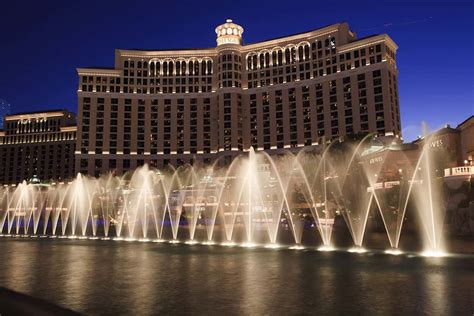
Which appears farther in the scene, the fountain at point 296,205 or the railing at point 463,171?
the fountain at point 296,205

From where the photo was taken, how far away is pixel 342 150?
60344 millimetres

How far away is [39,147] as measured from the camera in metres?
162

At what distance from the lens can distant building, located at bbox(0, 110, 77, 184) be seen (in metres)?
159

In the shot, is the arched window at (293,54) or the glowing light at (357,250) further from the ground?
the arched window at (293,54)

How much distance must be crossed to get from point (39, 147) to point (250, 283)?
16777 cm

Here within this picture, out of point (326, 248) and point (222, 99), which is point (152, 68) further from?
point (326, 248)

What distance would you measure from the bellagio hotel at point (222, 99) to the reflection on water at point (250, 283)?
9409 centimetres

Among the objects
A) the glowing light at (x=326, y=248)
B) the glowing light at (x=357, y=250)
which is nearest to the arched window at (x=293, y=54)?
the glowing light at (x=326, y=248)

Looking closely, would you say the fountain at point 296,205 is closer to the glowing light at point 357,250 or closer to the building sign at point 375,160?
the glowing light at point 357,250

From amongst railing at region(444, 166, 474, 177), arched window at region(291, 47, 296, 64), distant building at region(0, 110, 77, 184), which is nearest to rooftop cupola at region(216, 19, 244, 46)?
arched window at region(291, 47, 296, 64)

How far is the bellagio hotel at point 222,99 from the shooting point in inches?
4465

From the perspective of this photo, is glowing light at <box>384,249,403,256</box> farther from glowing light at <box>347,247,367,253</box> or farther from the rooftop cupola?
the rooftop cupola

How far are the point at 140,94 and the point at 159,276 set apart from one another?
12139 cm

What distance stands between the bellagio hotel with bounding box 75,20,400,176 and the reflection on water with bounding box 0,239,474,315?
94.1 metres
